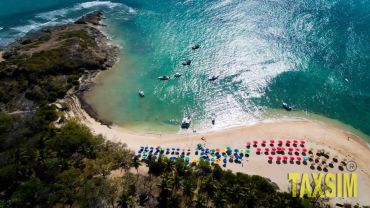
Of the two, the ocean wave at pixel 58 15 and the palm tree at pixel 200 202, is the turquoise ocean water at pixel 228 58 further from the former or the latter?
the palm tree at pixel 200 202

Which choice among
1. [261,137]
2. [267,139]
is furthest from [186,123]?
[267,139]

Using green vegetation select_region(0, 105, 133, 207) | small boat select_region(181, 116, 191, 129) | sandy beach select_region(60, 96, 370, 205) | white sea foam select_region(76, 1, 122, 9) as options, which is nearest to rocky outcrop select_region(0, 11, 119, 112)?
green vegetation select_region(0, 105, 133, 207)

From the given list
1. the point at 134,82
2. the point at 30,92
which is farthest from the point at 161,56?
the point at 30,92

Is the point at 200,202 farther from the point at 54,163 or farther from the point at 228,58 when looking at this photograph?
the point at 228,58

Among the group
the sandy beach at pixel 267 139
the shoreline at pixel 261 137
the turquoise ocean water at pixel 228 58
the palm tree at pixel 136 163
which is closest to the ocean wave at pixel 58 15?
the turquoise ocean water at pixel 228 58

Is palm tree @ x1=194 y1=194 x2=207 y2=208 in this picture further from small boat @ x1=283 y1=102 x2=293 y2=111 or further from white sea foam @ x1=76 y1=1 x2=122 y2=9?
white sea foam @ x1=76 y1=1 x2=122 y2=9

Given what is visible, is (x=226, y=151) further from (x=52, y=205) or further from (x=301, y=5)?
(x=301, y=5)
